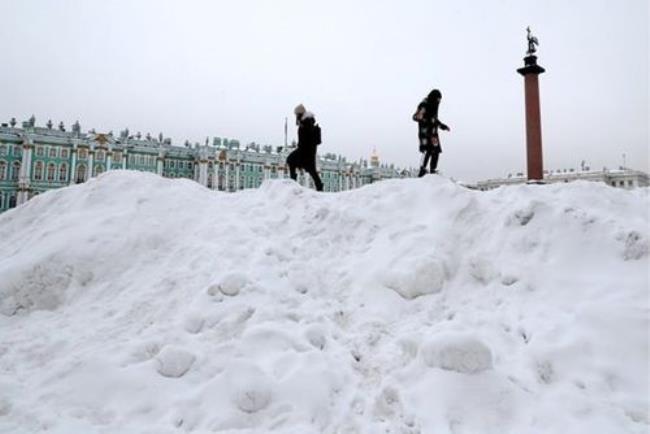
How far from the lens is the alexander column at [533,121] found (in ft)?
47.1

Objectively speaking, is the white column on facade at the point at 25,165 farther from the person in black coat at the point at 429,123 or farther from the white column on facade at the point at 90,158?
the person in black coat at the point at 429,123

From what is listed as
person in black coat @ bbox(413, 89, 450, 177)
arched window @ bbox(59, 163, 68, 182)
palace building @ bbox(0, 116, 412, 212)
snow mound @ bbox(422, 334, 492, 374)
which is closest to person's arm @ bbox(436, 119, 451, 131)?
person in black coat @ bbox(413, 89, 450, 177)

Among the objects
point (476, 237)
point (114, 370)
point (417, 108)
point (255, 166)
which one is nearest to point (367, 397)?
point (114, 370)

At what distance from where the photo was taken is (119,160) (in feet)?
210

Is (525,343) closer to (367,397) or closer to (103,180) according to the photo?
(367,397)

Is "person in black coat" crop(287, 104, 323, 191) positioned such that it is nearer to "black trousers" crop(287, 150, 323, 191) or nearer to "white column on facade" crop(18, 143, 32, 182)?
"black trousers" crop(287, 150, 323, 191)

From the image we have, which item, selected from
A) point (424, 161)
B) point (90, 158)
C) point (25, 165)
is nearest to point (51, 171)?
point (25, 165)

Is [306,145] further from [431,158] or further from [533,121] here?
[533,121]

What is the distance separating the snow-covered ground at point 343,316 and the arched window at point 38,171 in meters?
59.6

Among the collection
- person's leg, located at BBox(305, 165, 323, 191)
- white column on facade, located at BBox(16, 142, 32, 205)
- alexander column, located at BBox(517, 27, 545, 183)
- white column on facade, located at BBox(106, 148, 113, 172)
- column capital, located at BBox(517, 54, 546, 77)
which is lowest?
person's leg, located at BBox(305, 165, 323, 191)

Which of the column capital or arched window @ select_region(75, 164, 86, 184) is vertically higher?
arched window @ select_region(75, 164, 86, 184)

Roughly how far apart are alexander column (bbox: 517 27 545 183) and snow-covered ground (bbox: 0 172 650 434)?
866 centimetres

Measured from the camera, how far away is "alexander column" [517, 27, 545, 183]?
14352 millimetres

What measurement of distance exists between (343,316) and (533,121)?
12.1 meters
